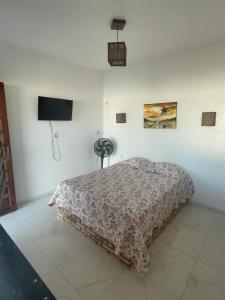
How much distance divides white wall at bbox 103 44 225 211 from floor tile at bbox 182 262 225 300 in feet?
4.76

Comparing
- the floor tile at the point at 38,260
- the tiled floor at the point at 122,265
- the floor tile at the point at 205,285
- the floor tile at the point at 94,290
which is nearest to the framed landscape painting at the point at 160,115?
the tiled floor at the point at 122,265

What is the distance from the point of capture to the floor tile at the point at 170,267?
169 centimetres

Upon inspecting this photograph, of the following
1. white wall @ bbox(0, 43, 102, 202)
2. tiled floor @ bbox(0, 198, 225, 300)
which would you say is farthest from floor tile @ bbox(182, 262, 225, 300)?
white wall @ bbox(0, 43, 102, 202)

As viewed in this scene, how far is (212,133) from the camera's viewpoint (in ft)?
9.49

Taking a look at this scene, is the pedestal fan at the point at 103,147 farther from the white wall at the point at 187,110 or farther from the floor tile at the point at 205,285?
the floor tile at the point at 205,285

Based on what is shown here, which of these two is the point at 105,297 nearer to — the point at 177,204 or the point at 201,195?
the point at 177,204

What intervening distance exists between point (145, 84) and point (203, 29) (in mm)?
1403

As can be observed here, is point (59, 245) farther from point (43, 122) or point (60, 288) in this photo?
point (43, 122)

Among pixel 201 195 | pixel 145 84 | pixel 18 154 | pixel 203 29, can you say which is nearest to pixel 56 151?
pixel 18 154

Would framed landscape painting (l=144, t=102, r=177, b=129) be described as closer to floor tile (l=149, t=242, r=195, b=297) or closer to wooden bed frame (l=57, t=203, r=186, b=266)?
wooden bed frame (l=57, t=203, r=186, b=266)

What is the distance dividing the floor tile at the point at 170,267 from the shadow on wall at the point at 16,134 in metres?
2.51

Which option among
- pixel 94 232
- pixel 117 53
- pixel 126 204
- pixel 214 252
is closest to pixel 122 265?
pixel 94 232

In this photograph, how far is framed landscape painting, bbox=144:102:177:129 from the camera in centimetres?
328

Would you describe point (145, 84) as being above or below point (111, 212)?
above
